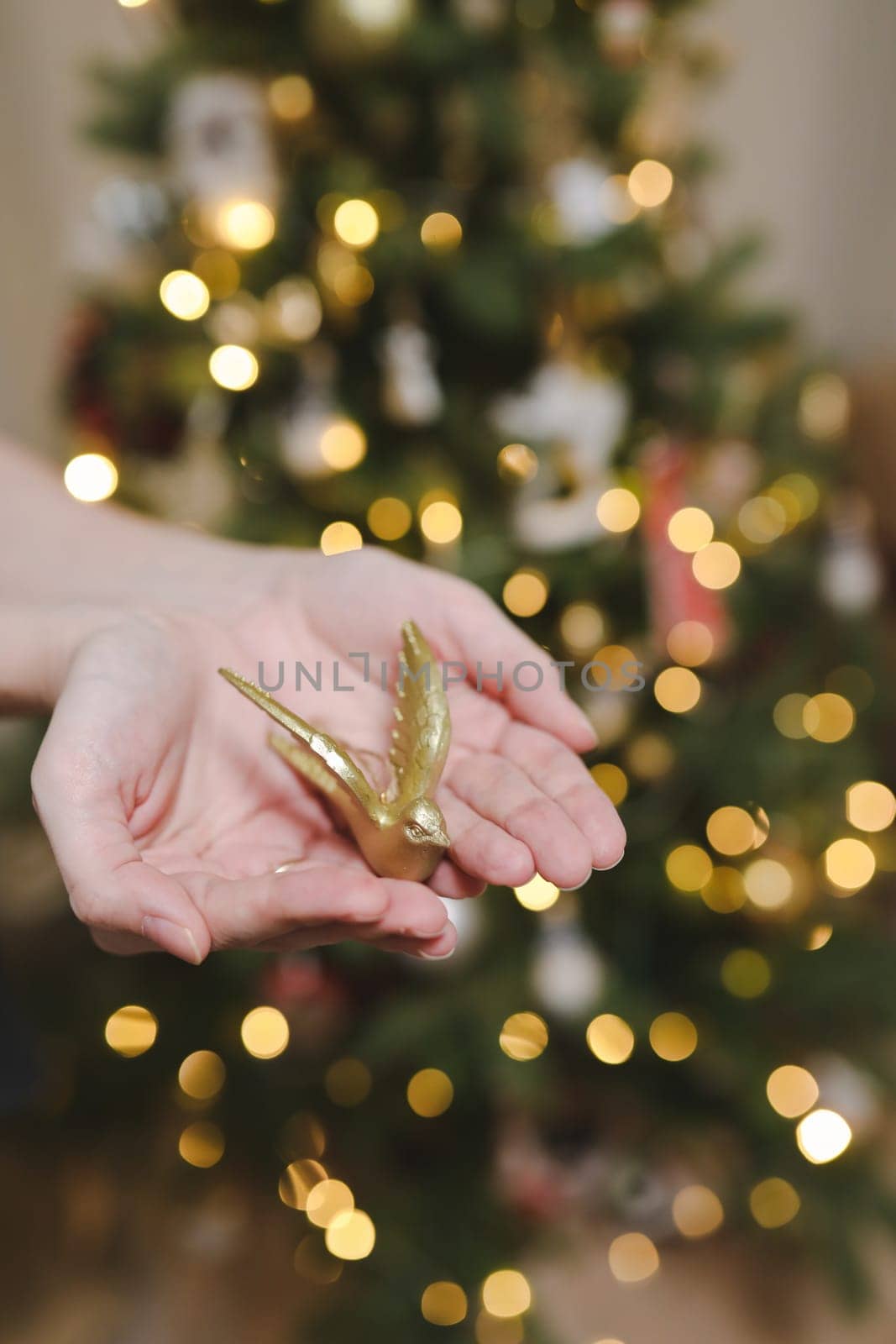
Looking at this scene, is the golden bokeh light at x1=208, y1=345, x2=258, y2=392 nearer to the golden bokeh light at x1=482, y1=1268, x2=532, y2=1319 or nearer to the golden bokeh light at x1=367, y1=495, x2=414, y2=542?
the golden bokeh light at x1=367, y1=495, x2=414, y2=542

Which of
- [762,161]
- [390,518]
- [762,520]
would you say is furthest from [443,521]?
[762,161]

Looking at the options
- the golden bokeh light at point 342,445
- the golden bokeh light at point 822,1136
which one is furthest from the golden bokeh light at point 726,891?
the golden bokeh light at point 342,445

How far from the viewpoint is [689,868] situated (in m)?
1.17

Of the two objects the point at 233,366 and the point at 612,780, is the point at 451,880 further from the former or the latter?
the point at 233,366

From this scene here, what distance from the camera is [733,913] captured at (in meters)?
1.23

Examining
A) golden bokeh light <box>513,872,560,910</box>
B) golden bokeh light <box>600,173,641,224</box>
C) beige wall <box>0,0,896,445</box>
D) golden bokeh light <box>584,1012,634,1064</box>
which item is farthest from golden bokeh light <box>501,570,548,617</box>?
beige wall <box>0,0,896,445</box>

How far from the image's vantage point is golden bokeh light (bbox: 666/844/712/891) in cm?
115

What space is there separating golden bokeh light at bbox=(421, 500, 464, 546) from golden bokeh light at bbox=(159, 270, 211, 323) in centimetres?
36

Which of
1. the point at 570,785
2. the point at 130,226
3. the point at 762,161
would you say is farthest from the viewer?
the point at 762,161

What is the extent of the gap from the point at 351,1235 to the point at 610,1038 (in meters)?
0.46

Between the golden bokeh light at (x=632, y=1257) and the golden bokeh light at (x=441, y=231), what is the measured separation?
1.41 m

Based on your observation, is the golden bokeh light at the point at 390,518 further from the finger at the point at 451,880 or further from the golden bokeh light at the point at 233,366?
the finger at the point at 451,880

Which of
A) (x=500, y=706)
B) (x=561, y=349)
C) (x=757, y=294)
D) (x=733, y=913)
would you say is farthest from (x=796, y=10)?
(x=500, y=706)

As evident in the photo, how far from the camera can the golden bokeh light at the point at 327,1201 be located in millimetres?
1261
